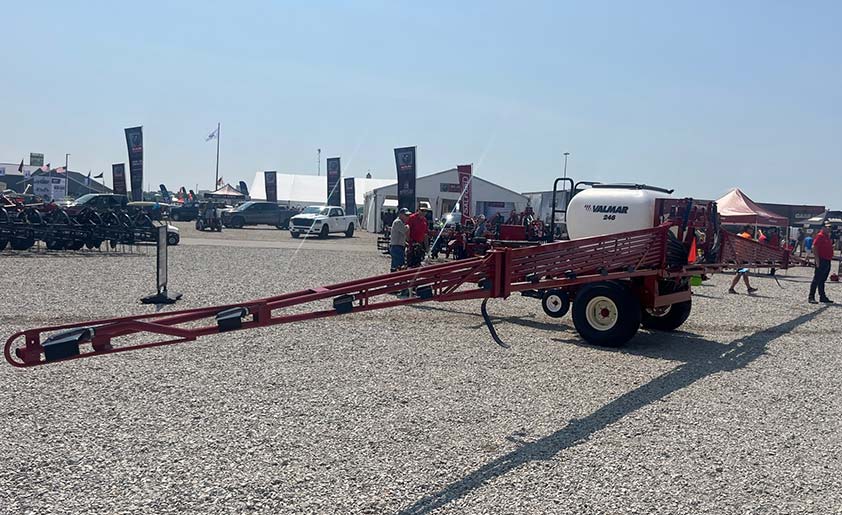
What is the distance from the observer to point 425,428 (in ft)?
18.5

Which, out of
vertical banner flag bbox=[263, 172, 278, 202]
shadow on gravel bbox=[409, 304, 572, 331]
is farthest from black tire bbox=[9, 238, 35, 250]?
vertical banner flag bbox=[263, 172, 278, 202]

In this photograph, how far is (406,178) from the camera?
33812mm

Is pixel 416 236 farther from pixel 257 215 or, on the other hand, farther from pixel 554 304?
pixel 257 215

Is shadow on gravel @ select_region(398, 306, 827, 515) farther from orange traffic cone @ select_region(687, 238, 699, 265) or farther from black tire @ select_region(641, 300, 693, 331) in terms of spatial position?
orange traffic cone @ select_region(687, 238, 699, 265)

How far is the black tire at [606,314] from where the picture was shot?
358 inches

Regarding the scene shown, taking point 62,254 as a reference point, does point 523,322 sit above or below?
below

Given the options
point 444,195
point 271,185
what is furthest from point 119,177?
point 444,195

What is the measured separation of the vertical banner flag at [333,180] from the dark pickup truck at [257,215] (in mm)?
3235

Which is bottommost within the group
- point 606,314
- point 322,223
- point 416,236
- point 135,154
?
point 606,314

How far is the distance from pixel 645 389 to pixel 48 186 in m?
56.8

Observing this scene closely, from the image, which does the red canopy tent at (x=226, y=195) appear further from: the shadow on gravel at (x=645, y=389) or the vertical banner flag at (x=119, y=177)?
the shadow on gravel at (x=645, y=389)

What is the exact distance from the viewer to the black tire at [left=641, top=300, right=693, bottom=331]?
1070 cm

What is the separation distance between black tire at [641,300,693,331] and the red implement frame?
431 mm

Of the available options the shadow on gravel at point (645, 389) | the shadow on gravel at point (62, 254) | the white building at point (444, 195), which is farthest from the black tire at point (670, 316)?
the white building at point (444, 195)
